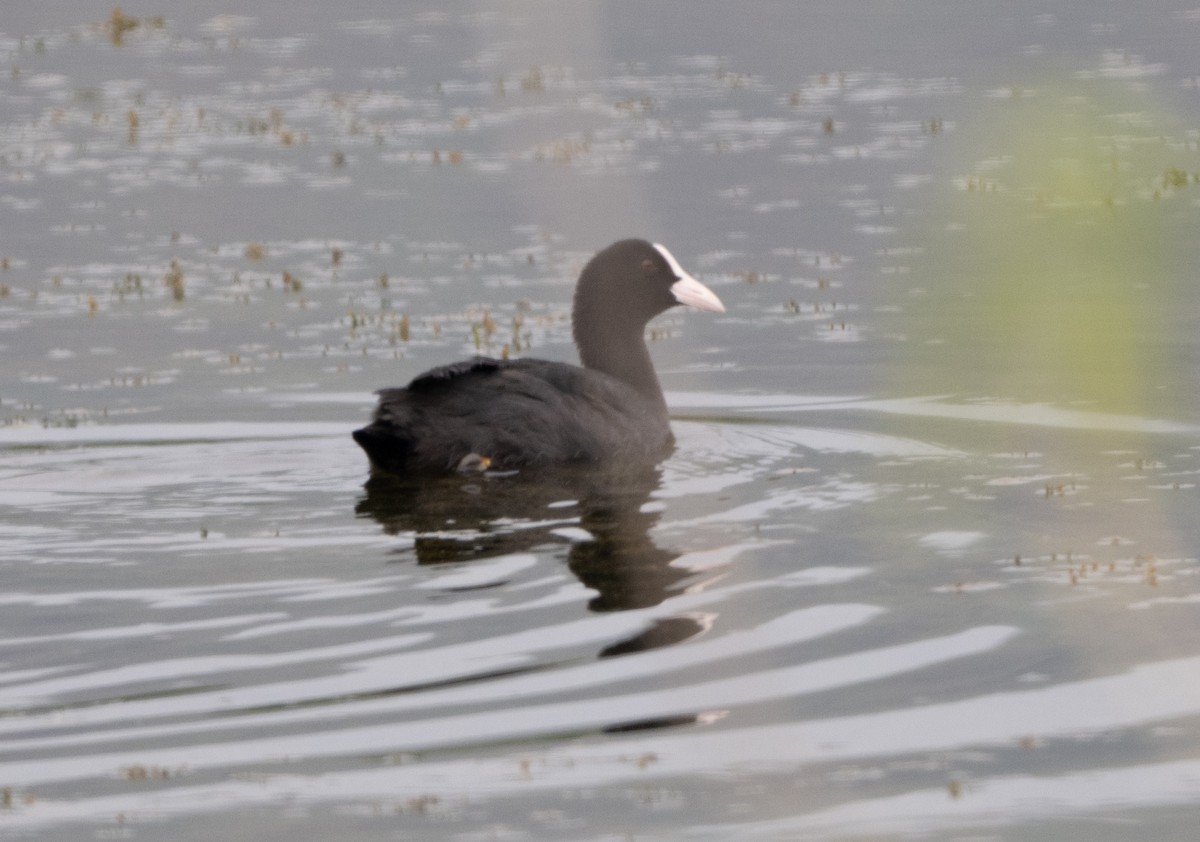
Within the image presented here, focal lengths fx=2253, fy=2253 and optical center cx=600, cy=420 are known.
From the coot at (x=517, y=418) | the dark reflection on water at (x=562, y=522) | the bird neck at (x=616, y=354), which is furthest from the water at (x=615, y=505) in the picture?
the bird neck at (x=616, y=354)

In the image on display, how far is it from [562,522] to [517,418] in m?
1.46

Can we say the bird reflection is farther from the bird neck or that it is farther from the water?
the bird neck

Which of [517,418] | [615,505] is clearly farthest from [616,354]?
[615,505]

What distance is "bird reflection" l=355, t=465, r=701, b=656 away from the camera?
1115cm

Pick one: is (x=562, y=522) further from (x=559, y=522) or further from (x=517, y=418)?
(x=517, y=418)

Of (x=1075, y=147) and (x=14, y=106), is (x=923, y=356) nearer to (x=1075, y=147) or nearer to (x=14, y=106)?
(x=1075, y=147)

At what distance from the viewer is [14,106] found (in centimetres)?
3906

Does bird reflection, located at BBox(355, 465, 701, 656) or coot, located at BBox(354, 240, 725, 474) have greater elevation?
coot, located at BBox(354, 240, 725, 474)

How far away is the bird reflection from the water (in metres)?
0.04

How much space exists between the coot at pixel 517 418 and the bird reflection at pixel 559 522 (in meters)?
0.15

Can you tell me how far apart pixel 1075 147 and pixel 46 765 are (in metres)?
26.2

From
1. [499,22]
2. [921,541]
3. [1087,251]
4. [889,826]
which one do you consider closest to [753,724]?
[889,826]

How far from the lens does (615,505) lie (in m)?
13.3

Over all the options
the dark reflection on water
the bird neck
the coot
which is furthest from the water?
the bird neck
